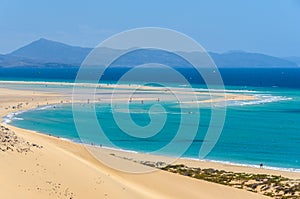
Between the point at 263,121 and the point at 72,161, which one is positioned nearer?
the point at 72,161

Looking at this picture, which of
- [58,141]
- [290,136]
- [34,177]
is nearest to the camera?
[34,177]

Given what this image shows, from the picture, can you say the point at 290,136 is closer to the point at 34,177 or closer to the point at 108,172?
the point at 108,172

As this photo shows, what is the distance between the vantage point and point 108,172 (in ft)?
74.6

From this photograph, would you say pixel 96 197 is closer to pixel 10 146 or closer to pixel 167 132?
pixel 10 146

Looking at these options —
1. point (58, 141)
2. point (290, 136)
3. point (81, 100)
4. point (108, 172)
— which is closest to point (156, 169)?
point (108, 172)

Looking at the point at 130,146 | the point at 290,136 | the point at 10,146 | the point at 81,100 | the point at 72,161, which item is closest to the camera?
the point at 10,146

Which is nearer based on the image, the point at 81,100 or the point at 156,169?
the point at 156,169

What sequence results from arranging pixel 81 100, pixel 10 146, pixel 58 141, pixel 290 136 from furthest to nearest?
pixel 81 100 < pixel 290 136 < pixel 58 141 < pixel 10 146

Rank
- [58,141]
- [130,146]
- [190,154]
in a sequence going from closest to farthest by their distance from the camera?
1. [58,141]
2. [190,154]
3. [130,146]

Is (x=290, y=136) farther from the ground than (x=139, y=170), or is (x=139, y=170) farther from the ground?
(x=290, y=136)

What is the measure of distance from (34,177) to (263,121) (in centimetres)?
3984

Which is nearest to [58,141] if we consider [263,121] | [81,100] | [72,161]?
[72,161]

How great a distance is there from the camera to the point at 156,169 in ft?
83.9

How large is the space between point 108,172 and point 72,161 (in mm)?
2019
